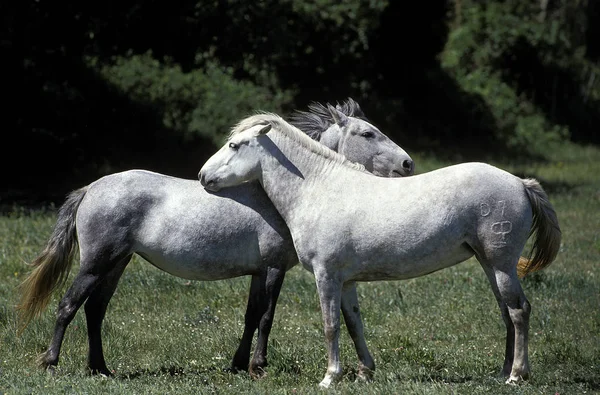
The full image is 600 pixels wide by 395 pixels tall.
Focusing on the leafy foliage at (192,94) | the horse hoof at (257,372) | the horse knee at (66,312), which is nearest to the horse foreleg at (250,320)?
the horse hoof at (257,372)

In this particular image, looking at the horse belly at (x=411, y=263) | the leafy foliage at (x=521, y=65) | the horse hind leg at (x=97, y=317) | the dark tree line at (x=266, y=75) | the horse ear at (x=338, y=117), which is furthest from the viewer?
the leafy foliage at (x=521, y=65)

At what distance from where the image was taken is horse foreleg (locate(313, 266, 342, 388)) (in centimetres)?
625

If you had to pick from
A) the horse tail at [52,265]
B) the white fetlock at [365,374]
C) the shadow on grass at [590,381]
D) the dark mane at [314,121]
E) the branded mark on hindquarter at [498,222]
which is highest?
the dark mane at [314,121]

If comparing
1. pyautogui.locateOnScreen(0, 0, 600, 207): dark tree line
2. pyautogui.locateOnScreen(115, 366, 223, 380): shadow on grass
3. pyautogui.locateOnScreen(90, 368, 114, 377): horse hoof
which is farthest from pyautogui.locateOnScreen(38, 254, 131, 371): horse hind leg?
pyautogui.locateOnScreen(0, 0, 600, 207): dark tree line

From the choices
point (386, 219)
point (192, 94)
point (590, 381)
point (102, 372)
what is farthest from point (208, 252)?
point (192, 94)

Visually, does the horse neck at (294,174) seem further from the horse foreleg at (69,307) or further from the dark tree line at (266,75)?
the dark tree line at (266,75)

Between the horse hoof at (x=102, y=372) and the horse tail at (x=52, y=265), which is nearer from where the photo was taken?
the horse hoof at (x=102, y=372)

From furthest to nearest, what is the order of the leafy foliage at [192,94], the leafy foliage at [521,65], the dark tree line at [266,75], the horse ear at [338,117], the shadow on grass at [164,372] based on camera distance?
the leafy foliage at [521,65]
the leafy foliage at [192,94]
the dark tree line at [266,75]
the horse ear at [338,117]
the shadow on grass at [164,372]

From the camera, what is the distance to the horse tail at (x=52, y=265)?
22.5 ft

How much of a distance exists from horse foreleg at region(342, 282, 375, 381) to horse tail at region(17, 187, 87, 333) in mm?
2187

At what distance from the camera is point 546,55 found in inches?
1076

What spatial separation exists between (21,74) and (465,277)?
32.5ft

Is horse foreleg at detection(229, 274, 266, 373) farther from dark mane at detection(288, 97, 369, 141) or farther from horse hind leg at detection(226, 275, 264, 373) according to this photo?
dark mane at detection(288, 97, 369, 141)

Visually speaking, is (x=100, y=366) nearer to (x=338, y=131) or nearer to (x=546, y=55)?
(x=338, y=131)
